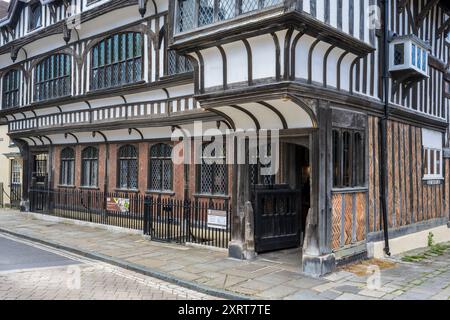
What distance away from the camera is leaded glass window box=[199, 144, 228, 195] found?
11.6 metres

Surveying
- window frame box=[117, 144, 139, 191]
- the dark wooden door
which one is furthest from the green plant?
window frame box=[117, 144, 139, 191]

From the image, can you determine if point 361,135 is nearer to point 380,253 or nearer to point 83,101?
point 380,253

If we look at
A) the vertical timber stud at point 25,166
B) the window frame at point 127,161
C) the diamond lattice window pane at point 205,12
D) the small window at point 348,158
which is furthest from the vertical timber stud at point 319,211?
the vertical timber stud at point 25,166

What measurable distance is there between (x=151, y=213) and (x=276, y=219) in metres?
3.76

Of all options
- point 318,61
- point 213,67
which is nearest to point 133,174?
point 213,67

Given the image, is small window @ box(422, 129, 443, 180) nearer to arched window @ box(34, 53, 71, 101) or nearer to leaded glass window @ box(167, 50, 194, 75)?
leaded glass window @ box(167, 50, 194, 75)

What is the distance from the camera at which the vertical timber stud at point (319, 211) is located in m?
7.41

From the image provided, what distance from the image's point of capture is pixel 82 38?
15.4 m

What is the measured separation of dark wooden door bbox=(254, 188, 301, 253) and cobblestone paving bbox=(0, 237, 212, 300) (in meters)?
2.41

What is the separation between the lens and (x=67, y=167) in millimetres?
17094

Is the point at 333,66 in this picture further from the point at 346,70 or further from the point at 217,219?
the point at 217,219

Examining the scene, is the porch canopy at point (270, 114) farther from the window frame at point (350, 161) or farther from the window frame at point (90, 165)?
the window frame at point (90, 165)
